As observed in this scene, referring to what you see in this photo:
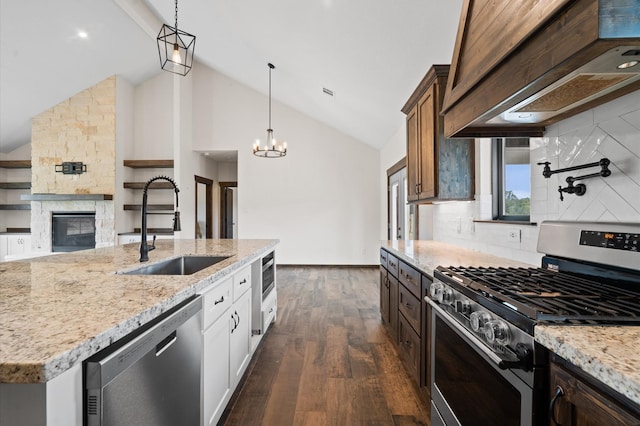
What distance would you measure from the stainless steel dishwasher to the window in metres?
2.19

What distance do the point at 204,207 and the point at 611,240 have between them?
7.47m

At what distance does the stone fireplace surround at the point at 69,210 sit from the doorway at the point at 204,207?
1.61 meters

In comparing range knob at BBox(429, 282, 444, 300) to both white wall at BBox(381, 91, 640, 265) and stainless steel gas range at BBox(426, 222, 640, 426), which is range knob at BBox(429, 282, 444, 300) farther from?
white wall at BBox(381, 91, 640, 265)

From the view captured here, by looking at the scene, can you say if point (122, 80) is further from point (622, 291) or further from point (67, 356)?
point (622, 291)

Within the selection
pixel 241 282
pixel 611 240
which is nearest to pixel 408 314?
pixel 241 282

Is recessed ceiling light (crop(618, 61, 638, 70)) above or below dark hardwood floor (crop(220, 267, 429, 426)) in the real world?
above

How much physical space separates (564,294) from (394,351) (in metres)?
1.95

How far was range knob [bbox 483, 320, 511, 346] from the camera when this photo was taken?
2.97 feet

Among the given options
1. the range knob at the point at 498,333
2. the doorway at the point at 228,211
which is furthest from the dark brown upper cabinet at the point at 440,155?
the doorway at the point at 228,211

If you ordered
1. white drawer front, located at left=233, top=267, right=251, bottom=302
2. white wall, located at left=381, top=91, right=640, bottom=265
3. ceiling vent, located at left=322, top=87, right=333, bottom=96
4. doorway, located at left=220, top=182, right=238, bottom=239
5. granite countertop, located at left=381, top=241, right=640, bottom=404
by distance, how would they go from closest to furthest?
granite countertop, located at left=381, top=241, right=640, bottom=404, white wall, located at left=381, top=91, right=640, bottom=265, white drawer front, located at left=233, top=267, right=251, bottom=302, ceiling vent, located at left=322, top=87, right=333, bottom=96, doorway, located at left=220, top=182, right=238, bottom=239

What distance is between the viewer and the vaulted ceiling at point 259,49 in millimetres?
2627

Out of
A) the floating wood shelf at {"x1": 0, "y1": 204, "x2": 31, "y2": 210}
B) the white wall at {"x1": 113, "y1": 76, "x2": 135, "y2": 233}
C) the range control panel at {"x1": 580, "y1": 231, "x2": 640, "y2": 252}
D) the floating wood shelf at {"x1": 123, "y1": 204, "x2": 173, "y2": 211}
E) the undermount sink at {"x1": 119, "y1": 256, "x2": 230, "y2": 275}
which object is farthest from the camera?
the floating wood shelf at {"x1": 0, "y1": 204, "x2": 31, "y2": 210}

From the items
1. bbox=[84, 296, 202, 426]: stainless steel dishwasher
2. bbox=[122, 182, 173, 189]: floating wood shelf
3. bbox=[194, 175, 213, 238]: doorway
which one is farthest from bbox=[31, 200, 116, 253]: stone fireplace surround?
bbox=[84, 296, 202, 426]: stainless steel dishwasher

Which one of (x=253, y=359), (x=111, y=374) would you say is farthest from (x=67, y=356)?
(x=253, y=359)
